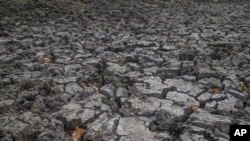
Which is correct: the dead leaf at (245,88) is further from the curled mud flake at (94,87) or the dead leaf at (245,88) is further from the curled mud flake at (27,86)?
the curled mud flake at (27,86)

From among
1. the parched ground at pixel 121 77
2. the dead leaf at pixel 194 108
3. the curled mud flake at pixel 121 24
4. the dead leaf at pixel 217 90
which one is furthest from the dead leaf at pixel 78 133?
the curled mud flake at pixel 121 24

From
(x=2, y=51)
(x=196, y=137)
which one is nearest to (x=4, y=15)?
(x=2, y=51)

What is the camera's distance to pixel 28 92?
2.86 meters

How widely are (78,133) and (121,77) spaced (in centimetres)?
100

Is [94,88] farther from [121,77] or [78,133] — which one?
[78,133]

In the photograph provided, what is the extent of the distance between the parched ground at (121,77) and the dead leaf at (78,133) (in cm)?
3

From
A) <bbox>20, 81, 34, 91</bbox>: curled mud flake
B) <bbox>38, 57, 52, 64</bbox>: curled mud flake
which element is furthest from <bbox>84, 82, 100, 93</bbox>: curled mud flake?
<bbox>38, 57, 52, 64</bbox>: curled mud flake

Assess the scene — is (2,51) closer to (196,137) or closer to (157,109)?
(157,109)

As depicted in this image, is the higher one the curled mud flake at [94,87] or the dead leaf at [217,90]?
the dead leaf at [217,90]

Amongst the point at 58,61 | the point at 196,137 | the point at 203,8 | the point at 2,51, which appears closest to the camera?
the point at 196,137

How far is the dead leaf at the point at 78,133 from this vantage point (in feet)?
7.61

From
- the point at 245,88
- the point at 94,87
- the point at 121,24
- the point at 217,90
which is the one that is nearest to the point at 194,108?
the point at 217,90

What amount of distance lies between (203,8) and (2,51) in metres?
4.87

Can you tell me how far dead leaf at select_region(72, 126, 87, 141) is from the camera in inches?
91.3
